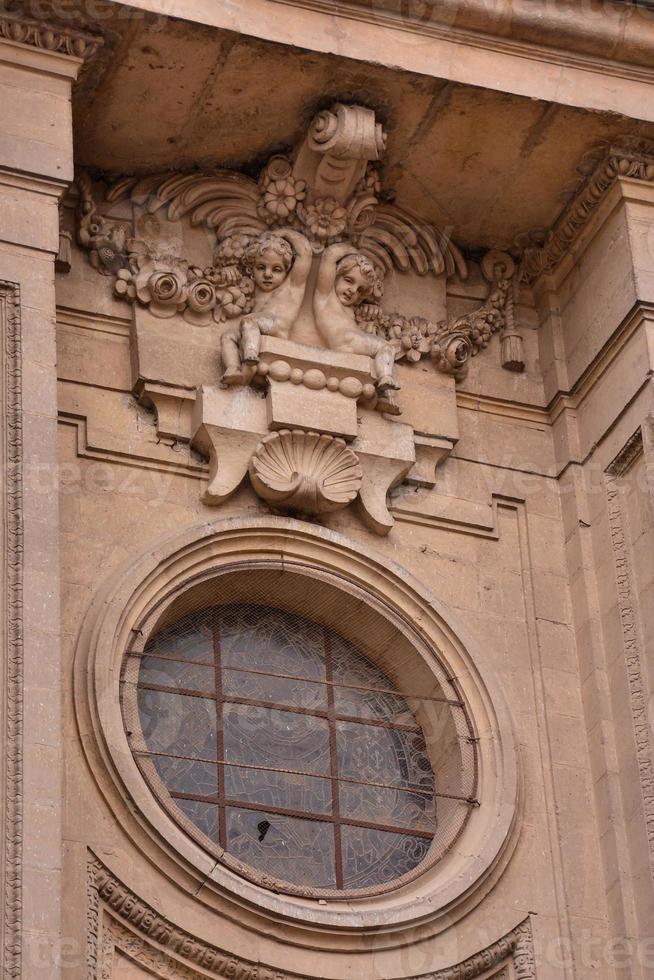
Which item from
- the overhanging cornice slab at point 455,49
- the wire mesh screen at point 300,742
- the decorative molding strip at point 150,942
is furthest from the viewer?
the overhanging cornice slab at point 455,49

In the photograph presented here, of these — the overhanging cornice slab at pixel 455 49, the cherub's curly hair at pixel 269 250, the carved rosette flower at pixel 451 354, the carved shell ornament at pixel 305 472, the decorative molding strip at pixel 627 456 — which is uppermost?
the overhanging cornice slab at pixel 455 49

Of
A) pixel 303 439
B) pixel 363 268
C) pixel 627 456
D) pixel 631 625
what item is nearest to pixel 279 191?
pixel 363 268

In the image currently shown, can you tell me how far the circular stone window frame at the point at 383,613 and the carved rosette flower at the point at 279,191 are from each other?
1929 mm

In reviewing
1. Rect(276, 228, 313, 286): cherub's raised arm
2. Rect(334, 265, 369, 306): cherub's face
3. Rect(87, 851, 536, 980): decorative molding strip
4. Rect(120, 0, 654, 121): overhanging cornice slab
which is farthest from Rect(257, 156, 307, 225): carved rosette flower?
Rect(87, 851, 536, 980): decorative molding strip

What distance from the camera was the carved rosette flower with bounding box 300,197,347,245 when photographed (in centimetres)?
1364

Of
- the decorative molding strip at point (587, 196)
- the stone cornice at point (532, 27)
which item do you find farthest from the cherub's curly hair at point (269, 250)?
the decorative molding strip at point (587, 196)

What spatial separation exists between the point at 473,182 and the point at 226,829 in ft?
13.4

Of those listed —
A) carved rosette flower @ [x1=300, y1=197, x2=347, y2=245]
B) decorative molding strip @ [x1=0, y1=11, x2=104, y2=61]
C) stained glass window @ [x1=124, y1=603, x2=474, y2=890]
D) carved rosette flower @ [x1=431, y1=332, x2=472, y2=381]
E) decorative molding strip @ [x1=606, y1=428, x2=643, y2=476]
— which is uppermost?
decorative molding strip @ [x1=0, y1=11, x2=104, y2=61]

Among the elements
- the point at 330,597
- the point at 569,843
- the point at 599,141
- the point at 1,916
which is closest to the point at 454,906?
the point at 569,843

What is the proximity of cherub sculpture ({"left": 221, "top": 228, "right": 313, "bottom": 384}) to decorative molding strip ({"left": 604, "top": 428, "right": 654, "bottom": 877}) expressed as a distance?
1.95m

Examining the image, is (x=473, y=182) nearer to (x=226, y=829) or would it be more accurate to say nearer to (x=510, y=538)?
(x=510, y=538)

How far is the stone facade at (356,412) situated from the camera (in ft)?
37.9

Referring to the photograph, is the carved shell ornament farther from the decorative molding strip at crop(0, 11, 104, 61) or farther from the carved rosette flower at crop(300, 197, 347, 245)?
the decorative molding strip at crop(0, 11, 104, 61)

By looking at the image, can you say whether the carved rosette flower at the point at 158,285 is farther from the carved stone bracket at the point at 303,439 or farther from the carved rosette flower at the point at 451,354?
the carved rosette flower at the point at 451,354
